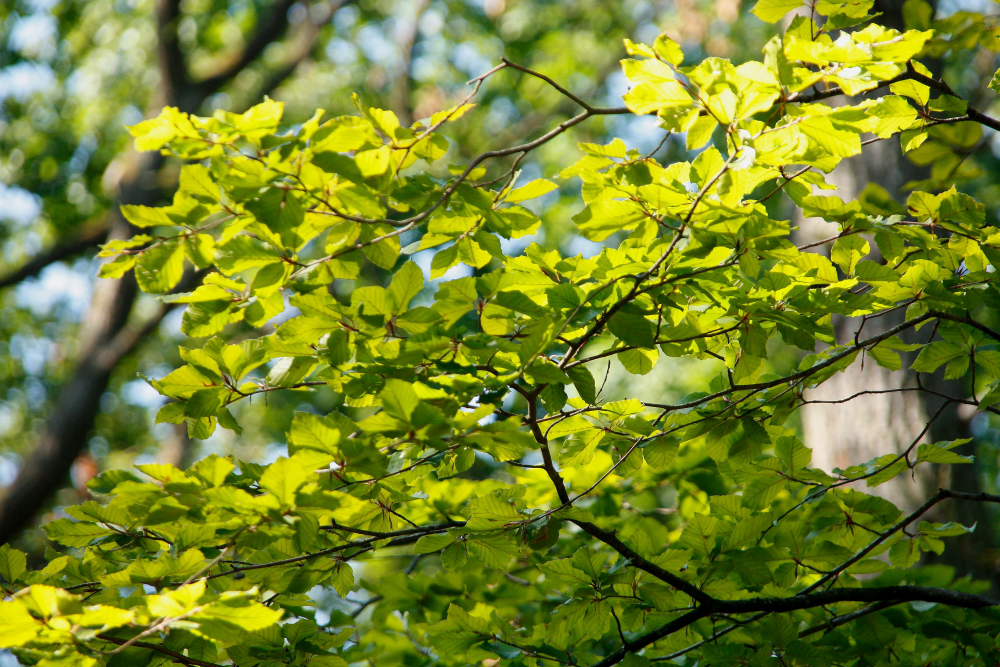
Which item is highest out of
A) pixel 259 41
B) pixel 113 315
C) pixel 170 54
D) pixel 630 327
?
pixel 259 41

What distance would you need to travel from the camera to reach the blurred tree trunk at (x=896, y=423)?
2744mm

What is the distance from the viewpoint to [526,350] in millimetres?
1183

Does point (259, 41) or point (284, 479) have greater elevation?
point (259, 41)

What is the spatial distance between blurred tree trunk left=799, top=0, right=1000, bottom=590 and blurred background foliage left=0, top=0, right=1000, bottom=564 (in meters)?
5.61

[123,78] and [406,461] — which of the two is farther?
A: [123,78]

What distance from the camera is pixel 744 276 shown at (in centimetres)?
130

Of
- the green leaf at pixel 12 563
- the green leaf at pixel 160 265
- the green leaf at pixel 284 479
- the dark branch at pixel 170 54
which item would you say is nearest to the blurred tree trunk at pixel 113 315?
the dark branch at pixel 170 54

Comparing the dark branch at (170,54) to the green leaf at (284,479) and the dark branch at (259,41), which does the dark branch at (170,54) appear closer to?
A: the dark branch at (259,41)

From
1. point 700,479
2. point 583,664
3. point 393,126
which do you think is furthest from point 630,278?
point 700,479

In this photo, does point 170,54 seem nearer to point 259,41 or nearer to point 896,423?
point 259,41

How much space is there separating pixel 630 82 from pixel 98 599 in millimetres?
1199

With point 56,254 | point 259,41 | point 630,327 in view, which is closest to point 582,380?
point 630,327

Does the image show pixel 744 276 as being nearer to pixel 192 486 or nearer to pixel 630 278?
pixel 630 278

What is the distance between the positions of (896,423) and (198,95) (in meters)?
7.89
